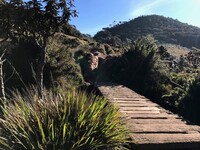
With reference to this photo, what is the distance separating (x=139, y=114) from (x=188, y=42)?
3494 inches

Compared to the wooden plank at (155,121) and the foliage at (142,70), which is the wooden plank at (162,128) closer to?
the wooden plank at (155,121)

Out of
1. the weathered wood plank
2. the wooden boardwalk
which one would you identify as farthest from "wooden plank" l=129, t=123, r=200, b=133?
the weathered wood plank

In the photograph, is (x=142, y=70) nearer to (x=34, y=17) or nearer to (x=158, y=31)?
(x=34, y=17)

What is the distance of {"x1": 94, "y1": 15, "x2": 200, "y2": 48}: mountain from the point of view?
292 ft

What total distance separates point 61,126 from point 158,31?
308ft

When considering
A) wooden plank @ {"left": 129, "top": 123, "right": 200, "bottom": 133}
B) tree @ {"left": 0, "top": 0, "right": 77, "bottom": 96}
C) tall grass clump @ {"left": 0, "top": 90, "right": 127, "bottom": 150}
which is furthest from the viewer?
tree @ {"left": 0, "top": 0, "right": 77, "bottom": 96}

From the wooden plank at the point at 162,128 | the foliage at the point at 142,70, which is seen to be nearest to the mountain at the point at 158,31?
the foliage at the point at 142,70

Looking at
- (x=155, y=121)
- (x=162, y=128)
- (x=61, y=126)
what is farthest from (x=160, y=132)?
(x=61, y=126)

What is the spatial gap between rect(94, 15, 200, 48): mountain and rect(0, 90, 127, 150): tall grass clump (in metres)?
78.8

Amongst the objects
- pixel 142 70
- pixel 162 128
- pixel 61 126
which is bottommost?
pixel 162 128

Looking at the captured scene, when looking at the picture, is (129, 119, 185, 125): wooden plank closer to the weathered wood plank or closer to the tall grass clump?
the weathered wood plank

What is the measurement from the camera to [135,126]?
5633 mm

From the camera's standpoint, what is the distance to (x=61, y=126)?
4266 mm

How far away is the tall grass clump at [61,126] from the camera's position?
4.14 metres
